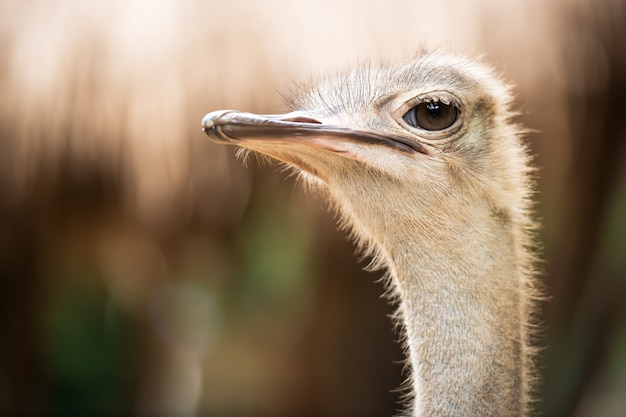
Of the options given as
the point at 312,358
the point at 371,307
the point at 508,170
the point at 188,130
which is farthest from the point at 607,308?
the point at 508,170

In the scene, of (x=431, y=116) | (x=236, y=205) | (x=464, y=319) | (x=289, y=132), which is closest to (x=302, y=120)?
(x=289, y=132)

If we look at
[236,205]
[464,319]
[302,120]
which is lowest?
[464,319]

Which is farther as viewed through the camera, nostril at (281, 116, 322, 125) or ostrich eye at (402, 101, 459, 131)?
ostrich eye at (402, 101, 459, 131)

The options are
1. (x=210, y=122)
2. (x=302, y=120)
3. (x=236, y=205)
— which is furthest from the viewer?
(x=236, y=205)

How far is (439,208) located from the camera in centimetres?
131

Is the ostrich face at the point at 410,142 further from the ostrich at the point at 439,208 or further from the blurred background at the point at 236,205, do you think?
the blurred background at the point at 236,205

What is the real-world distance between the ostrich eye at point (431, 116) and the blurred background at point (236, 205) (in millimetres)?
1214

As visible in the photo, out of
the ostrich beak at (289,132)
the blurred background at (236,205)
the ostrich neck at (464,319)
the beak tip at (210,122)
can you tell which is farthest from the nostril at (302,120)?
the blurred background at (236,205)

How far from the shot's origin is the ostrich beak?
3.64 ft

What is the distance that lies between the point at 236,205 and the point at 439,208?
212cm

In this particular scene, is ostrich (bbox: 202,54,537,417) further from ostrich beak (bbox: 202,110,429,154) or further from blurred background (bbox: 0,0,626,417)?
blurred background (bbox: 0,0,626,417)

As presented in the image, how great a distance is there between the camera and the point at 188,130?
10.1 feet

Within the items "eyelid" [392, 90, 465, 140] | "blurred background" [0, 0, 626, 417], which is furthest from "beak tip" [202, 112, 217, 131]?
"blurred background" [0, 0, 626, 417]

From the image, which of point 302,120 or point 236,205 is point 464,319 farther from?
point 236,205
